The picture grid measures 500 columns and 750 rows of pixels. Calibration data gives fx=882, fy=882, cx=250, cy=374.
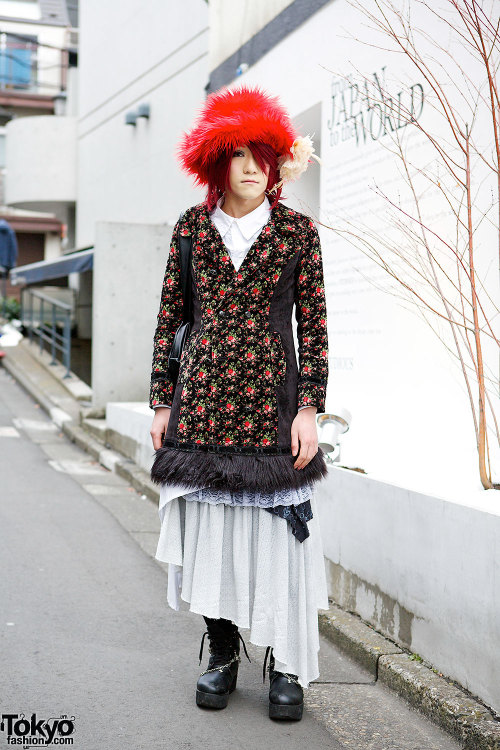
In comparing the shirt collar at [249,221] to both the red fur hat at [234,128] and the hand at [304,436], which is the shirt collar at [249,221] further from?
the hand at [304,436]

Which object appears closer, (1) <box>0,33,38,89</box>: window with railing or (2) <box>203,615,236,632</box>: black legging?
(2) <box>203,615,236,632</box>: black legging

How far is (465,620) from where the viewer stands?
3100mm

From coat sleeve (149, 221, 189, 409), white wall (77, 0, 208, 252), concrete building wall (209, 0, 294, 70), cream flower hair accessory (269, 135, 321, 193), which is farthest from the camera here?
white wall (77, 0, 208, 252)

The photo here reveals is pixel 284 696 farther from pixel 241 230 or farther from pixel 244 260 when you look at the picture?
pixel 241 230

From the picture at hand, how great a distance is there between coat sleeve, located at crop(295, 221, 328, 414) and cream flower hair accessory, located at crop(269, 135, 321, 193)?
18cm

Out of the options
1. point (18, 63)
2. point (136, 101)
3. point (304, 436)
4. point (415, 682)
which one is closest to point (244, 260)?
point (304, 436)

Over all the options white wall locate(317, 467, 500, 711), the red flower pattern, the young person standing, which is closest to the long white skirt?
the young person standing

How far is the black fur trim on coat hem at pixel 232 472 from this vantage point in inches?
112

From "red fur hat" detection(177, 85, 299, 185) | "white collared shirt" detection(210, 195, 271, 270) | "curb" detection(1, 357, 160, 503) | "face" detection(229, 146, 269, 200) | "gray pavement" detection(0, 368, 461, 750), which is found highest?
"red fur hat" detection(177, 85, 299, 185)

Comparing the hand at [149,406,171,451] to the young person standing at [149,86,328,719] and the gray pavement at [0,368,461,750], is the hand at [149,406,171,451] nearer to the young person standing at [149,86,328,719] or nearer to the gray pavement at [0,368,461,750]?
the young person standing at [149,86,328,719]

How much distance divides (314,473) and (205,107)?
1310mm

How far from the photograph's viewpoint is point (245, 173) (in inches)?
116

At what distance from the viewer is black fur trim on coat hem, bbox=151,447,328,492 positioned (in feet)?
9.35

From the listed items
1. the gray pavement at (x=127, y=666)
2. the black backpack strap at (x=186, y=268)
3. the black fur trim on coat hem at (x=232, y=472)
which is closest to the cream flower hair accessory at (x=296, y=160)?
the black backpack strap at (x=186, y=268)
